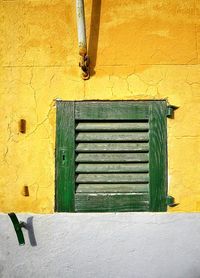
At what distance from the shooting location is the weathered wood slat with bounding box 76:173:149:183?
326 cm

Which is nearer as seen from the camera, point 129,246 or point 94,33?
point 129,246

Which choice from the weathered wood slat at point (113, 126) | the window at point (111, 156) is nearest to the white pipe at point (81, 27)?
the window at point (111, 156)

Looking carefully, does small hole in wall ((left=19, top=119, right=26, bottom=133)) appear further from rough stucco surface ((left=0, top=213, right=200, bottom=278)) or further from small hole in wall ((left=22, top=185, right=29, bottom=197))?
rough stucco surface ((left=0, top=213, right=200, bottom=278))

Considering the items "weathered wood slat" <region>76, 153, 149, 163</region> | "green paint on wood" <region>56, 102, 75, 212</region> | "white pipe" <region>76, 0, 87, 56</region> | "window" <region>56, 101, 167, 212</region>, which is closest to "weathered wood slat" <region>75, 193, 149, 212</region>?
"window" <region>56, 101, 167, 212</region>

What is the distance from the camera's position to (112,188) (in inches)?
128

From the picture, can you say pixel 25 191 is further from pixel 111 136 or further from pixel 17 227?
pixel 111 136

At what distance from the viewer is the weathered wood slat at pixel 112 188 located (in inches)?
128

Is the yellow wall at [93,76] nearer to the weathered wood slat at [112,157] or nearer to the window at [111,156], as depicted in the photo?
the window at [111,156]

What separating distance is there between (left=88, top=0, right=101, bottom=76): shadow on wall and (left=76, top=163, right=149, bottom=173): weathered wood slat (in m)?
0.87

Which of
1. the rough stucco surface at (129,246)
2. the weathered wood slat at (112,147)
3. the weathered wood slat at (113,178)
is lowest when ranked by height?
the rough stucco surface at (129,246)

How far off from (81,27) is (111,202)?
5.34 ft

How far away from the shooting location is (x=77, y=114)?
129 inches

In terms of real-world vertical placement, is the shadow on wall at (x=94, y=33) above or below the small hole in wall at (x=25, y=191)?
above

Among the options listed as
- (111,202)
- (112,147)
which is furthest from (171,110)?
(111,202)
